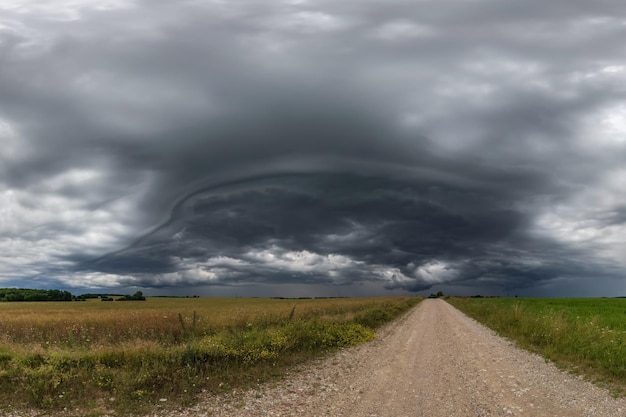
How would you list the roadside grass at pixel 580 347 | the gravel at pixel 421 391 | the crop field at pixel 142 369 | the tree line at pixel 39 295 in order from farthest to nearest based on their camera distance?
the tree line at pixel 39 295
the roadside grass at pixel 580 347
the crop field at pixel 142 369
the gravel at pixel 421 391

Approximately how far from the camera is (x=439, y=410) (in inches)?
397

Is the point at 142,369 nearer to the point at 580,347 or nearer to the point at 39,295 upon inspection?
the point at 580,347

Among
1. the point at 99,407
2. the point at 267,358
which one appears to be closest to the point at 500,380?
the point at 267,358

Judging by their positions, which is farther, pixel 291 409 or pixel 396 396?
pixel 396 396

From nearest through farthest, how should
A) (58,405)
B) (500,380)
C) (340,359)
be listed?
(58,405)
(500,380)
(340,359)

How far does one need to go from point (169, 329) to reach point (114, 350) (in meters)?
11.7

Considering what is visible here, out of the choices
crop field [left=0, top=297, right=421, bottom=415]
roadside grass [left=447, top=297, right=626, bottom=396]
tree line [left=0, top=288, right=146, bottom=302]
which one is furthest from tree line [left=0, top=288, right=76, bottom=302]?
roadside grass [left=447, top=297, right=626, bottom=396]

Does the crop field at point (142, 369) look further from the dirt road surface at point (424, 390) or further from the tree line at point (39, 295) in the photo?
the tree line at point (39, 295)

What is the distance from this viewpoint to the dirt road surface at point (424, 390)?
402 inches

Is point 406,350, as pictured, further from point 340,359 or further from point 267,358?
point 267,358

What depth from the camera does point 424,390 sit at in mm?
11906

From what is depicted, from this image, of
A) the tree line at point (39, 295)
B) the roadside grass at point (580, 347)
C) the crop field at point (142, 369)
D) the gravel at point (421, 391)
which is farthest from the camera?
the tree line at point (39, 295)

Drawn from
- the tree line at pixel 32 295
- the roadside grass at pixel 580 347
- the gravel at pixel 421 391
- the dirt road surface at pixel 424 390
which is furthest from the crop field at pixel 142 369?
the tree line at pixel 32 295

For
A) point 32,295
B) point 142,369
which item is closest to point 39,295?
point 32,295
